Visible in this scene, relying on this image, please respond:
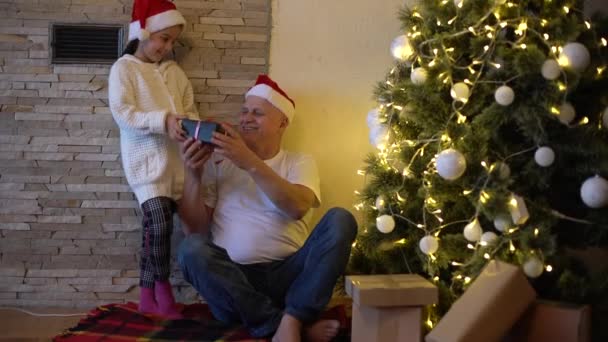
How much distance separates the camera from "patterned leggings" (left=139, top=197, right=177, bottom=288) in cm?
212

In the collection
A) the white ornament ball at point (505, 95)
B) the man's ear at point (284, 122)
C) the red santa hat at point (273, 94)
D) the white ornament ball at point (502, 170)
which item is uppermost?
the red santa hat at point (273, 94)

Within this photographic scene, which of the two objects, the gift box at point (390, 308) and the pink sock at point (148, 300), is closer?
the gift box at point (390, 308)

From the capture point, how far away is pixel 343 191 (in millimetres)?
2428

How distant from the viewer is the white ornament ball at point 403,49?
2.00 metres

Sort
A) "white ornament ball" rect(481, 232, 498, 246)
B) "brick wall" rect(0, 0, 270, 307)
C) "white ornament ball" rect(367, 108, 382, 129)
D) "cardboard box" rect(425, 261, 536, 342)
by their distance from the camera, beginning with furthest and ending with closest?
"brick wall" rect(0, 0, 270, 307)
"white ornament ball" rect(367, 108, 382, 129)
"white ornament ball" rect(481, 232, 498, 246)
"cardboard box" rect(425, 261, 536, 342)

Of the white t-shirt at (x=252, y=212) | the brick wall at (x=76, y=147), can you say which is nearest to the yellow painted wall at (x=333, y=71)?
the brick wall at (x=76, y=147)

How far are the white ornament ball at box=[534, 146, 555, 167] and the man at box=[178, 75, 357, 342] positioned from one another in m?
0.59

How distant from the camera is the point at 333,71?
7.91 feet

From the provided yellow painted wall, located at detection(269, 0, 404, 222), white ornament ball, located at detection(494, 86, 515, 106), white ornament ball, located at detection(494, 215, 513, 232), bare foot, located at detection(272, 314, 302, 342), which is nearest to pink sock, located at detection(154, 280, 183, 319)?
bare foot, located at detection(272, 314, 302, 342)

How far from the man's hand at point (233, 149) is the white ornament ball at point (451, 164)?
0.59 metres

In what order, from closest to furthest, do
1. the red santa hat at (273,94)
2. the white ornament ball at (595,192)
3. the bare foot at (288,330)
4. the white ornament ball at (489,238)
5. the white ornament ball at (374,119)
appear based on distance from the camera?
the white ornament ball at (595,192), the white ornament ball at (489,238), the bare foot at (288,330), the white ornament ball at (374,119), the red santa hat at (273,94)

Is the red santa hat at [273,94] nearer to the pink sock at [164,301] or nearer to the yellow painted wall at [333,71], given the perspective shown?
the yellow painted wall at [333,71]

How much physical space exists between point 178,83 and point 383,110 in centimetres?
75

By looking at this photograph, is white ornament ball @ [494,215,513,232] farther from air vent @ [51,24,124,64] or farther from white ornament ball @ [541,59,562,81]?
air vent @ [51,24,124,64]
